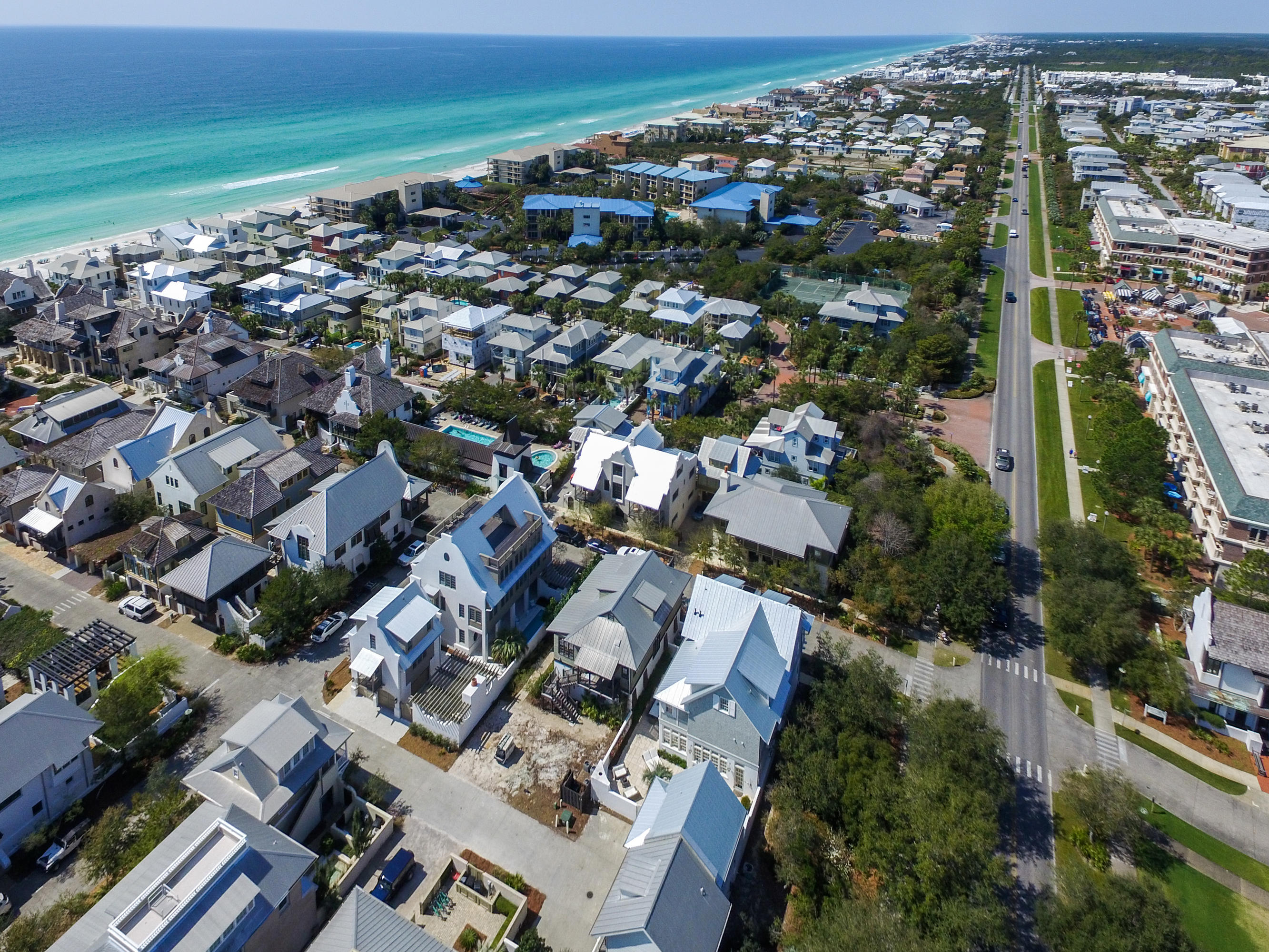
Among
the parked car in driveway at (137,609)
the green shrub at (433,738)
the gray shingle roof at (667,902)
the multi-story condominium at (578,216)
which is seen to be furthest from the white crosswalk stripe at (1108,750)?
the multi-story condominium at (578,216)

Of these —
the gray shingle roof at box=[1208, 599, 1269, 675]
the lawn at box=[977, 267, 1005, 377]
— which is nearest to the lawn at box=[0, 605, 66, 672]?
the gray shingle roof at box=[1208, 599, 1269, 675]

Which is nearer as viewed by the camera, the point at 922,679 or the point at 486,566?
the point at 486,566

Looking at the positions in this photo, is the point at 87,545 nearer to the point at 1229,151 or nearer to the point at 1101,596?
the point at 1101,596

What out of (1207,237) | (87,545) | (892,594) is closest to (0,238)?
(87,545)

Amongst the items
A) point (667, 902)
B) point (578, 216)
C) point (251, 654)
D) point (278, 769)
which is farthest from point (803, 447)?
point (578, 216)

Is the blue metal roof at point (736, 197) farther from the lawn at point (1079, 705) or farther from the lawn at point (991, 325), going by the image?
the lawn at point (1079, 705)

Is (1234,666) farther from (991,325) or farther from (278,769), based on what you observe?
(991,325)
